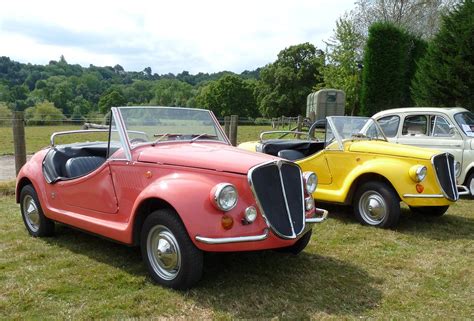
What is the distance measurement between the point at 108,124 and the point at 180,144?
856mm

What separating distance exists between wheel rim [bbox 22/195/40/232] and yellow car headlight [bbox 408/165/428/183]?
4.91m

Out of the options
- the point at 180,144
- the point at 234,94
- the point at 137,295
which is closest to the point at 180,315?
the point at 137,295

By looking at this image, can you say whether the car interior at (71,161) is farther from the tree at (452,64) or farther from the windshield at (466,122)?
the tree at (452,64)

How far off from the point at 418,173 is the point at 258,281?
121 inches

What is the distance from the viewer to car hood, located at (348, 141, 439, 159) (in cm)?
615

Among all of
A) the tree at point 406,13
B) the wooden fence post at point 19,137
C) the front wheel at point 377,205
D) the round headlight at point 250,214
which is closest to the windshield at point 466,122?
the front wheel at point 377,205

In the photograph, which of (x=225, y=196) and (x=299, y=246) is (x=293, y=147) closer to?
(x=299, y=246)

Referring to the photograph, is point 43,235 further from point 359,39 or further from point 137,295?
point 359,39

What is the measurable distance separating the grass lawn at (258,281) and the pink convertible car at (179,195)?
0.30 metres

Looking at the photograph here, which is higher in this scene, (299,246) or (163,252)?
(163,252)

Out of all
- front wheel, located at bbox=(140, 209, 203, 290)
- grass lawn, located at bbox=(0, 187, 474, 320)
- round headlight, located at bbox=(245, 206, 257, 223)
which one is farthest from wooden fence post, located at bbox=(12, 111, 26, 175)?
round headlight, located at bbox=(245, 206, 257, 223)

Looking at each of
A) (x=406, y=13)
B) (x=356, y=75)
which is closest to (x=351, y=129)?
(x=356, y=75)

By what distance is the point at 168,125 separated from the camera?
489 centimetres

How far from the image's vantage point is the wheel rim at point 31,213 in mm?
5535
